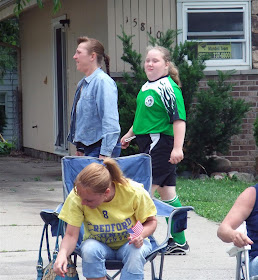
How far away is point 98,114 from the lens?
609 centimetres

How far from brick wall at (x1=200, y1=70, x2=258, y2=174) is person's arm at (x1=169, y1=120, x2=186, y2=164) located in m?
6.38

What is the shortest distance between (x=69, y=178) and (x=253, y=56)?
25.8 feet

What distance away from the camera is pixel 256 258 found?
4.18 m

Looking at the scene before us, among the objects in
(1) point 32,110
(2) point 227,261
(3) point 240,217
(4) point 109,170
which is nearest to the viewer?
(3) point 240,217

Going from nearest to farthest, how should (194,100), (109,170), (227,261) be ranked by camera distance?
1. (109,170)
2. (227,261)
3. (194,100)

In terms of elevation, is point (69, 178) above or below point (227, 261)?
above

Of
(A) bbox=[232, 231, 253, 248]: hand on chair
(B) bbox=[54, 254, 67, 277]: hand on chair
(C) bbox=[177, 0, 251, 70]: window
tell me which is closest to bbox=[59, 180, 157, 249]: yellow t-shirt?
(B) bbox=[54, 254, 67, 277]: hand on chair

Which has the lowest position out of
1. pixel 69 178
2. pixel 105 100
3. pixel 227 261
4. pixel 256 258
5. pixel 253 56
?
pixel 227 261

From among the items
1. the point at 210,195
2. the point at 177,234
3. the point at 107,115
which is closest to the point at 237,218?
the point at 107,115

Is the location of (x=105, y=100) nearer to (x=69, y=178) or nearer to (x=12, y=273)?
(x=69, y=178)

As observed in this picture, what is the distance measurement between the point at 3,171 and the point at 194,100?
3.72 metres

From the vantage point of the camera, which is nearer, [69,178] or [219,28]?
[69,178]

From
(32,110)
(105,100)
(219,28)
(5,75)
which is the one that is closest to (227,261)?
(105,100)

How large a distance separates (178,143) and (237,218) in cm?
214
